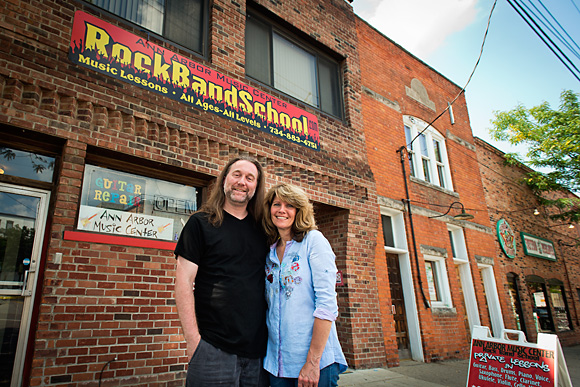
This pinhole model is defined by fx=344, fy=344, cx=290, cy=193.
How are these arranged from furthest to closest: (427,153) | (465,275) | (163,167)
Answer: (427,153)
(465,275)
(163,167)

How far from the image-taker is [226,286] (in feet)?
7.11

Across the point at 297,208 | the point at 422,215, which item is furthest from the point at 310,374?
the point at 422,215

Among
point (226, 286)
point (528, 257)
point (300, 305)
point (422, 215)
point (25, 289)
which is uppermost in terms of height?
point (422, 215)

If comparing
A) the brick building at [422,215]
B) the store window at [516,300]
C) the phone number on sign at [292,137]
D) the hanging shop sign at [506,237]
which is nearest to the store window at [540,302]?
the store window at [516,300]

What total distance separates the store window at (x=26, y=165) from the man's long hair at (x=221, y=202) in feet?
8.41

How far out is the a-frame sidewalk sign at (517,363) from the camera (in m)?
4.21

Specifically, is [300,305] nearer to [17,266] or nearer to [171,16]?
[17,266]

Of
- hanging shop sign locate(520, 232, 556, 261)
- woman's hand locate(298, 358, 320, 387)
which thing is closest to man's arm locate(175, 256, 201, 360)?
woman's hand locate(298, 358, 320, 387)

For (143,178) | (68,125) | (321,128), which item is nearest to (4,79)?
(68,125)

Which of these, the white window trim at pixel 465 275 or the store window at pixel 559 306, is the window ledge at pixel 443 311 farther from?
the store window at pixel 559 306

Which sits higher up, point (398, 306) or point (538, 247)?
point (538, 247)

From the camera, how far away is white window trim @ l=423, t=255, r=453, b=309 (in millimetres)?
8805

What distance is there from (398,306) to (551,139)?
10860 mm

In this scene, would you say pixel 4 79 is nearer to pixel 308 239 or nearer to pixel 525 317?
pixel 308 239
